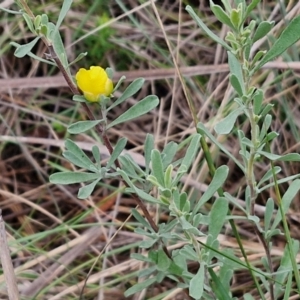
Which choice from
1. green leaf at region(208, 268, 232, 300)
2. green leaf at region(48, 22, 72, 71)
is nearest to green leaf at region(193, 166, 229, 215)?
green leaf at region(208, 268, 232, 300)

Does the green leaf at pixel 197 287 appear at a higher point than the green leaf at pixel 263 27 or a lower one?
lower

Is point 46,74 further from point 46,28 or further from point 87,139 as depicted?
point 46,28

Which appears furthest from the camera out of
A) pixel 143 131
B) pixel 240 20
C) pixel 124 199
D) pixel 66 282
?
pixel 143 131

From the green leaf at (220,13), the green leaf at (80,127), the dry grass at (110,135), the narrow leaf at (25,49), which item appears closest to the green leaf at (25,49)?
the narrow leaf at (25,49)

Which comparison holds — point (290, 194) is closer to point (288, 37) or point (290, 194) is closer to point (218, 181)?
point (218, 181)

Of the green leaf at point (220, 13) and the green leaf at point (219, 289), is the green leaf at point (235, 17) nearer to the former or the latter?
the green leaf at point (220, 13)

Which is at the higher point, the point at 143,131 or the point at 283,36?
the point at 283,36

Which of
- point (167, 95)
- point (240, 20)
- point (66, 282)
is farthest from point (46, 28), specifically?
point (167, 95)
